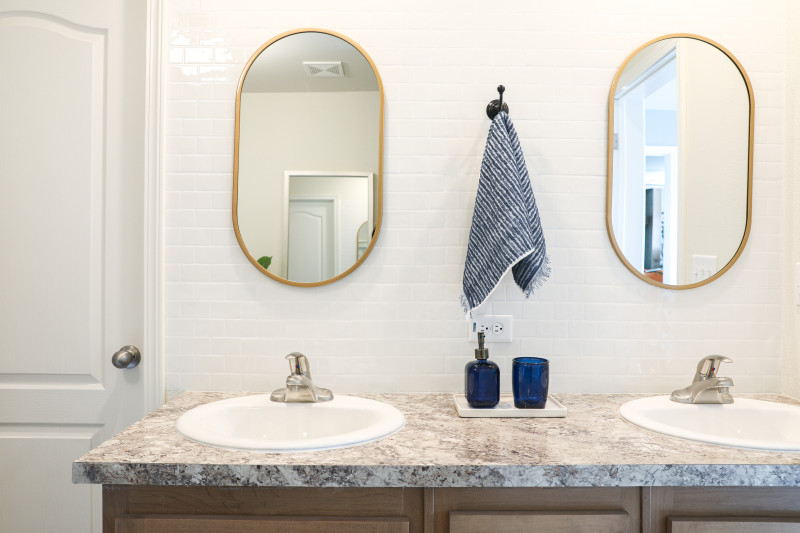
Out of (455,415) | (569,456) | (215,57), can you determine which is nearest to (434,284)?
(455,415)

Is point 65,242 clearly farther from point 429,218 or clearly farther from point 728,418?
point 728,418

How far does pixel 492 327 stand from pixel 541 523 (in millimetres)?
614

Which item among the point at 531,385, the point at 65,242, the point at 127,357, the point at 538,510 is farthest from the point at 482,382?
the point at 65,242

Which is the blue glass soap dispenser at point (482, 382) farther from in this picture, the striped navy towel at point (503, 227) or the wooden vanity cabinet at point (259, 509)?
the wooden vanity cabinet at point (259, 509)

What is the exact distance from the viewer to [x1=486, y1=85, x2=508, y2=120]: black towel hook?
1531 mm

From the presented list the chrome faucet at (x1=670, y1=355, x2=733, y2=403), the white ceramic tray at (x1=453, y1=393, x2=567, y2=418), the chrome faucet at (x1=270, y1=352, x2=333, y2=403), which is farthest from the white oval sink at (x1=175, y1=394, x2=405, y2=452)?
the chrome faucet at (x1=670, y1=355, x2=733, y2=403)

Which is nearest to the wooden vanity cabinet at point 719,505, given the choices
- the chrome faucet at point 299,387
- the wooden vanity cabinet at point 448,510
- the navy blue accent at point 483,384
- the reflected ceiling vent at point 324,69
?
the wooden vanity cabinet at point 448,510

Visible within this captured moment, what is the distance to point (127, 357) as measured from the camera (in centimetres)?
160

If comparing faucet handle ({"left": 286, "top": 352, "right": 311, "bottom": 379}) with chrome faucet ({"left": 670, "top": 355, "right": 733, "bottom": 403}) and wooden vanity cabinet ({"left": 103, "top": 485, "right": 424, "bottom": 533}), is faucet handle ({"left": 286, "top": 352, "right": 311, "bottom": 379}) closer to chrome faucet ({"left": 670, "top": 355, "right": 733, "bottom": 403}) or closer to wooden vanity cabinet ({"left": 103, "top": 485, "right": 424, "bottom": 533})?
wooden vanity cabinet ({"left": 103, "top": 485, "right": 424, "bottom": 533})

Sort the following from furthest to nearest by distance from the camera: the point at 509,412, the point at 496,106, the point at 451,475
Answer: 1. the point at 496,106
2. the point at 509,412
3. the point at 451,475

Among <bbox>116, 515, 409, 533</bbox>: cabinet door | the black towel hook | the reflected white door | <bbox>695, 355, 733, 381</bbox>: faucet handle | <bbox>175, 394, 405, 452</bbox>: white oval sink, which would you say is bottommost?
<bbox>116, 515, 409, 533</bbox>: cabinet door

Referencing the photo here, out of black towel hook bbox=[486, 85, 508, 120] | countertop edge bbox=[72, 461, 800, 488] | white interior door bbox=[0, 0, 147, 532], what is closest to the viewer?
countertop edge bbox=[72, 461, 800, 488]

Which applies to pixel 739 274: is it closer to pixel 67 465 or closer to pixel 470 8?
pixel 470 8

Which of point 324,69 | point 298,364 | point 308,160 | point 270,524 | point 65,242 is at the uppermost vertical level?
point 324,69
